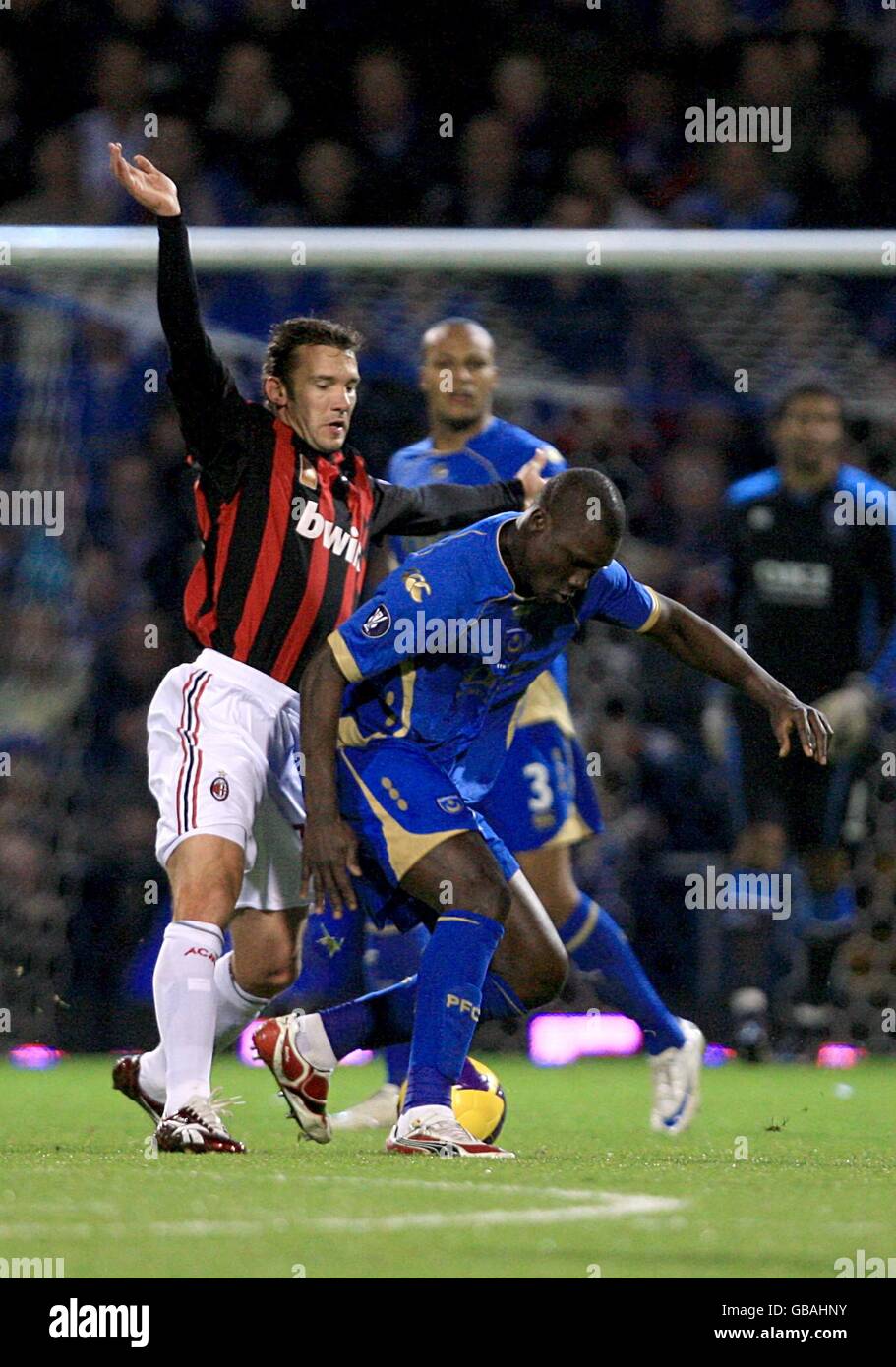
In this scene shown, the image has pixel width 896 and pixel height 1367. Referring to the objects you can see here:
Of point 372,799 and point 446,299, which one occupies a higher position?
point 446,299

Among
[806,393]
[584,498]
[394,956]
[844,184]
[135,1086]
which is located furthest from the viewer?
[844,184]

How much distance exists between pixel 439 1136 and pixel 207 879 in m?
0.76

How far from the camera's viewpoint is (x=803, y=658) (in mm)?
8172

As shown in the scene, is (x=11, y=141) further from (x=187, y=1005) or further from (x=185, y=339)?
(x=187, y=1005)

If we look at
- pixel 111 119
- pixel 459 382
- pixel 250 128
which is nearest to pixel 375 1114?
pixel 459 382

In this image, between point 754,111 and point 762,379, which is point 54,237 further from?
point 754,111

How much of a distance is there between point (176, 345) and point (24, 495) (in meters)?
3.41

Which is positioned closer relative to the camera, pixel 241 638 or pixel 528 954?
pixel 528 954

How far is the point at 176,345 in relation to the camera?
4.93 meters

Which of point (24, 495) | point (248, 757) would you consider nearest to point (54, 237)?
point (24, 495)

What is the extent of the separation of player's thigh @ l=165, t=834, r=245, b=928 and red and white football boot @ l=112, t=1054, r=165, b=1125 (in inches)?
19.1

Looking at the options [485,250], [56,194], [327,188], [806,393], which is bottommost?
[806,393]

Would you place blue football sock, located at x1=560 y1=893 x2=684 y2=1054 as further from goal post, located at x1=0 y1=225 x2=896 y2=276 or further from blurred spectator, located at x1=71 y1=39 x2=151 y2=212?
blurred spectator, located at x1=71 y1=39 x2=151 y2=212

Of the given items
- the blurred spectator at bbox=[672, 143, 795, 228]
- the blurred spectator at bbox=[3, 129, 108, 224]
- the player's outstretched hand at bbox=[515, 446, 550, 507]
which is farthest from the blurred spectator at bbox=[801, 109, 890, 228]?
the player's outstretched hand at bbox=[515, 446, 550, 507]
